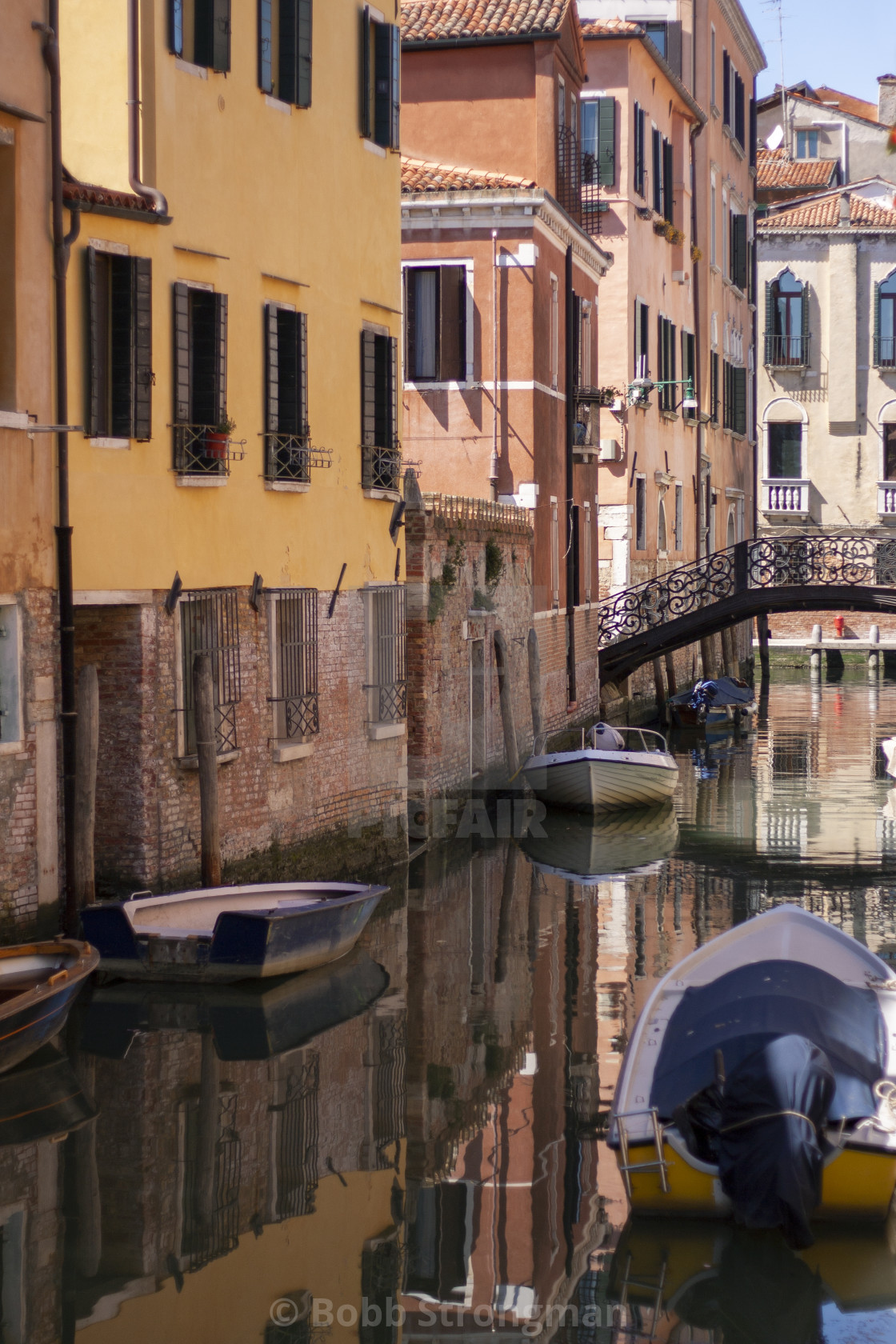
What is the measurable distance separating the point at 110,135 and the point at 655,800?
11.1m

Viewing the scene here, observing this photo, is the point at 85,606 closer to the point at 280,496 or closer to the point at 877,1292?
the point at 280,496

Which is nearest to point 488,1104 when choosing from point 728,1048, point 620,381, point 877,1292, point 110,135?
point 728,1048

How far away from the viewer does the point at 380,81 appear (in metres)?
14.2

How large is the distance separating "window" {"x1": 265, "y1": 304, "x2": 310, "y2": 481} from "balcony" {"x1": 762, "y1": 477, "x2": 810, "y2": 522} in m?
29.4

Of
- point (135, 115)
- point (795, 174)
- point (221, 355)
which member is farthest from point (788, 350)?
point (135, 115)

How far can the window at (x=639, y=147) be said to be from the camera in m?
26.4

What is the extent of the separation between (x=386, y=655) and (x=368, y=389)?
2.27m

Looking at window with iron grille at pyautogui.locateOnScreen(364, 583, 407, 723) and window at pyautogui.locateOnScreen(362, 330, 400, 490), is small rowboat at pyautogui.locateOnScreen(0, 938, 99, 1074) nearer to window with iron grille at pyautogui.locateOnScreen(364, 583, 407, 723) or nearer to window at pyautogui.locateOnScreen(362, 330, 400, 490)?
window with iron grille at pyautogui.locateOnScreen(364, 583, 407, 723)

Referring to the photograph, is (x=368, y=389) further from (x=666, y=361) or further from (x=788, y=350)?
(x=788, y=350)

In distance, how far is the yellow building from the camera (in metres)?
10.6

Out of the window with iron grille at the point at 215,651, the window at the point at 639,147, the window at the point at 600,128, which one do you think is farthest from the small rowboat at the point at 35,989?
the window at the point at 639,147

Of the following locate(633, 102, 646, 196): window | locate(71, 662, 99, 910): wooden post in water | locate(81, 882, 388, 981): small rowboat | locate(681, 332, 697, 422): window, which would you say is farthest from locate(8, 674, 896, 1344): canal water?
locate(681, 332, 697, 422): window

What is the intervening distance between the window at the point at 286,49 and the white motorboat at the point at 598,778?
27.4 ft

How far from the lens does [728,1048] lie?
6949 millimetres
